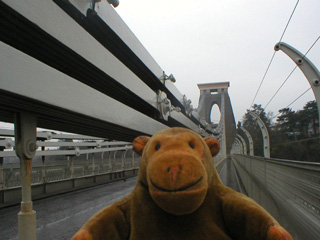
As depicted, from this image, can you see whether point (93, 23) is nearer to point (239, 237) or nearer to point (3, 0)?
point (3, 0)

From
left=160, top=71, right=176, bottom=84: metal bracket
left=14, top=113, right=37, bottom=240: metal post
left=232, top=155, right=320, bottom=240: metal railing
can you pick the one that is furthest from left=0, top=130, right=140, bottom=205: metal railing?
left=232, top=155, right=320, bottom=240: metal railing

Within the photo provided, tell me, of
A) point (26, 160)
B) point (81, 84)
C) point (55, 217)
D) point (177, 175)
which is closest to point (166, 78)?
point (81, 84)

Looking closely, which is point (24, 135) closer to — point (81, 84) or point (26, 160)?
point (26, 160)

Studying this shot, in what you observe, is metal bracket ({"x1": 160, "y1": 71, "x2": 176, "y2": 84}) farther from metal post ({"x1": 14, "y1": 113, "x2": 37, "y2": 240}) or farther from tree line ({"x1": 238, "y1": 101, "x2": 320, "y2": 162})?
metal post ({"x1": 14, "y1": 113, "x2": 37, "y2": 240})

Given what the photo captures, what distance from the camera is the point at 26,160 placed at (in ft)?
6.94

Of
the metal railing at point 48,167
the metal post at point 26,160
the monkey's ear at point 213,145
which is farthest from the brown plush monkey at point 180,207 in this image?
the metal railing at point 48,167

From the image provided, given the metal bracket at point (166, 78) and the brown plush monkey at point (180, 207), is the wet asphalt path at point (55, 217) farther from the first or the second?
the brown plush monkey at point (180, 207)

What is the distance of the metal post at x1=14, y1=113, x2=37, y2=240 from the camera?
198 cm

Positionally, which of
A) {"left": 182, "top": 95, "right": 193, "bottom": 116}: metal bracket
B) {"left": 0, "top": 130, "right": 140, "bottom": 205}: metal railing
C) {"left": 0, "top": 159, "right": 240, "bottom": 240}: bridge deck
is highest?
{"left": 182, "top": 95, "right": 193, "bottom": 116}: metal bracket

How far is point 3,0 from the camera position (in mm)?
1372

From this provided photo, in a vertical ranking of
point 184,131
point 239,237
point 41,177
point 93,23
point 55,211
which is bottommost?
point 55,211

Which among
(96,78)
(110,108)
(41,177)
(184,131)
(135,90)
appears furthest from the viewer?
(41,177)

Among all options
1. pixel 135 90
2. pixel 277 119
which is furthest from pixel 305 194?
pixel 277 119

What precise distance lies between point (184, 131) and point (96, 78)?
163 centimetres
